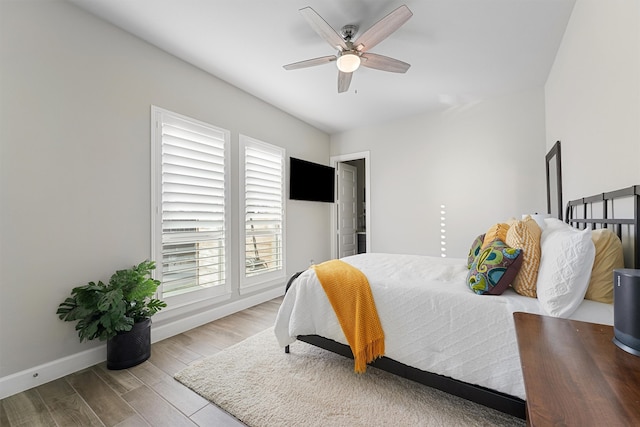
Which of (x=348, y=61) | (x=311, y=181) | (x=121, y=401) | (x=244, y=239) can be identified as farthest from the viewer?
(x=311, y=181)

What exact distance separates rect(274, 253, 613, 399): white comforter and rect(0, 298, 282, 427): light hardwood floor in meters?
0.73

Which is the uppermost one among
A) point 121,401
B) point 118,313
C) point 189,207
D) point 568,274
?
point 189,207

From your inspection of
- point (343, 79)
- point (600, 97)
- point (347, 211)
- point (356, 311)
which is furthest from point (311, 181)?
point (600, 97)

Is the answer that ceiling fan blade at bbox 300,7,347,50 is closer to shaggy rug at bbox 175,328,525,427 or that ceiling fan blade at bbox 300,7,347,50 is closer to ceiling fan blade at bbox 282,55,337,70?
ceiling fan blade at bbox 282,55,337,70

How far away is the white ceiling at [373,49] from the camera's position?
6.78 ft

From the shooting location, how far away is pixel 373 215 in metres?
4.62

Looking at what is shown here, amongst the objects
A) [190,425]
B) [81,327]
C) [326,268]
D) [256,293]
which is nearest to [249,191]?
[256,293]

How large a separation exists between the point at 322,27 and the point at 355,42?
338mm

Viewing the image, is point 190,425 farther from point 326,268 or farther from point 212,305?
point 212,305

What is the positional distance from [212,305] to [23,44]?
2.61 metres

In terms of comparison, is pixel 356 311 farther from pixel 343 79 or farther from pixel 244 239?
pixel 343 79

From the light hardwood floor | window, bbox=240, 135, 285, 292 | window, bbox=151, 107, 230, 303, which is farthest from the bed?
window, bbox=240, 135, 285, 292

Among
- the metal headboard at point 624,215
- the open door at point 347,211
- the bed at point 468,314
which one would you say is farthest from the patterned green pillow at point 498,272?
the open door at point 347,211

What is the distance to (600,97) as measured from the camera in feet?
5.30
